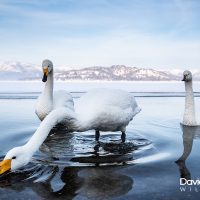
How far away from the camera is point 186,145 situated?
8.58m

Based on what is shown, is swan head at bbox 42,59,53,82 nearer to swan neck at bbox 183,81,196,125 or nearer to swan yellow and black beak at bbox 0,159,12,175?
swan neck at bbox 183,81,196,125

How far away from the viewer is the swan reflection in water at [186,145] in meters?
6.19

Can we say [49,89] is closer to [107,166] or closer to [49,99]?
[49,99]

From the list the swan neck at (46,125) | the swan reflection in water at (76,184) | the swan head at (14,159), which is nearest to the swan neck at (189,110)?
the swan neck at (46,125)

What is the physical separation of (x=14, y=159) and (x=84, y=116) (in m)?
2.26

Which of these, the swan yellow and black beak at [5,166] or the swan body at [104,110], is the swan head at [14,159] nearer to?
the swan yellow and black beak at [5,166]

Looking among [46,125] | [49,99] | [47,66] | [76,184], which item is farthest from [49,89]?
[76,184]

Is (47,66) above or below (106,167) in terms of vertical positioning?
above

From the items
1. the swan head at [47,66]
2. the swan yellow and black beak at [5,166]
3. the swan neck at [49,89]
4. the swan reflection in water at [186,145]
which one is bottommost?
the swan reflection in water at [186,145]

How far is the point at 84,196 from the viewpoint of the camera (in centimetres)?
504

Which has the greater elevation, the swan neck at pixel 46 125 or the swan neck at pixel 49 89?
the swan neck at pixel 49 89

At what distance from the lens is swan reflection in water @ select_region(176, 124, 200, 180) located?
6.19m

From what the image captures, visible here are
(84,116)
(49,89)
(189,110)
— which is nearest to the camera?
(84,116)

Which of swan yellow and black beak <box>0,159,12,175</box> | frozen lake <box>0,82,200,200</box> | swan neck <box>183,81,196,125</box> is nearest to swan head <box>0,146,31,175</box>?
swan yellow and black beak <box>0,159,12,175</box>
